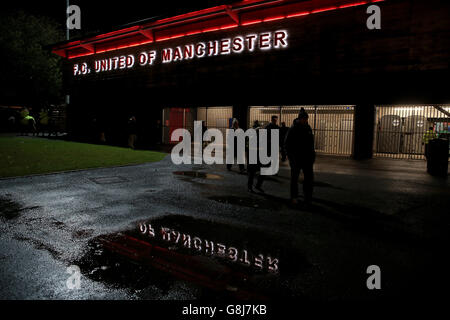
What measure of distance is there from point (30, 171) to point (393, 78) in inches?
571

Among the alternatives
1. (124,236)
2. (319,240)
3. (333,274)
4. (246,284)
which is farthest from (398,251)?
(124,236)

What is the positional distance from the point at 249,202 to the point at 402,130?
14641mm

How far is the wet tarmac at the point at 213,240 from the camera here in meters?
3.41

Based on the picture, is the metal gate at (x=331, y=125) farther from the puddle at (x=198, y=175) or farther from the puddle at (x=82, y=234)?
the puddle at (x=82, y=234)

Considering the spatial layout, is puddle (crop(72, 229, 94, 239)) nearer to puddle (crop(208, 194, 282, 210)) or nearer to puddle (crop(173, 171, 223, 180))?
puddle (crop(208, 194, 282, 210))

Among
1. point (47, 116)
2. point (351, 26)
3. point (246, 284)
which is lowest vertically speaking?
point (246, 284)

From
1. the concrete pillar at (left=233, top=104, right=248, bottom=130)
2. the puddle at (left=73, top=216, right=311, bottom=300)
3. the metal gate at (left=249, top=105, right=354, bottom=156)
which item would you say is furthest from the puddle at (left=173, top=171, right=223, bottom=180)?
the metal gate at (left=249, top=105, right=354, bottom=156)

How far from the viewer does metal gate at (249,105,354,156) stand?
18562 mm

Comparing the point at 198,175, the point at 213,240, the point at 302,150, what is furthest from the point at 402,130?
the point at 213,240

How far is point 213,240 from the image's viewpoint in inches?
188

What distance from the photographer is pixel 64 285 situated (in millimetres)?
3371

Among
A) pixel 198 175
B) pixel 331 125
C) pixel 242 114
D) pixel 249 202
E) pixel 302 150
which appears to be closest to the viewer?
pixel 302 150

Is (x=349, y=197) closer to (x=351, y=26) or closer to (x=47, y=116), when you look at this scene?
(x=351, y=26)

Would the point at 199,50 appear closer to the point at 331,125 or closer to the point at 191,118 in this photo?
the point at 191,118
